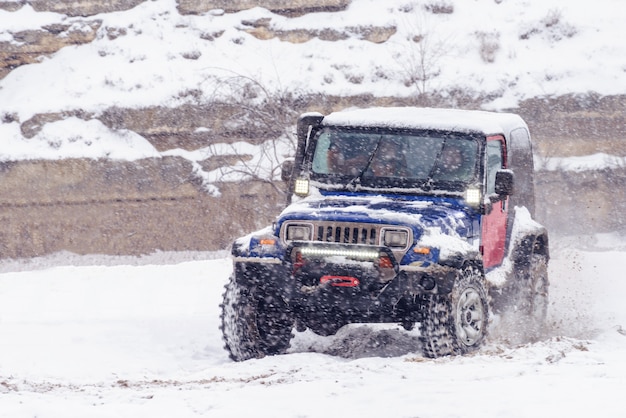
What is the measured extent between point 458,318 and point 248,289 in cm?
179

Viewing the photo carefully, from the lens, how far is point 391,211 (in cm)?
870

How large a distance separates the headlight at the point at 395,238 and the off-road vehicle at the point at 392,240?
0.01m

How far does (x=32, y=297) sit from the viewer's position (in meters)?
13.8

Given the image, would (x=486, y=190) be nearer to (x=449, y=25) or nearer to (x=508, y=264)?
(x=508, y=264)

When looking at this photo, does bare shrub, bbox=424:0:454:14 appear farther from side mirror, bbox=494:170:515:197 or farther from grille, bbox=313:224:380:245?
grille, bbox=313:224:380:245

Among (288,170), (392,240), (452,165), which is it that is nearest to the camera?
(392,240)

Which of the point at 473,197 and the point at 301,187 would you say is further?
the point at 301,187

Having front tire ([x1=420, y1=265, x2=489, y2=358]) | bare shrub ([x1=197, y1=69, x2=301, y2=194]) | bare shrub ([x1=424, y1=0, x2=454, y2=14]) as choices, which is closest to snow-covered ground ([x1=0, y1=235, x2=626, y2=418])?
front tire ([x1=420, y1=265, x2=489, y2=358])

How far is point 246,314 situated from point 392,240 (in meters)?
1.47

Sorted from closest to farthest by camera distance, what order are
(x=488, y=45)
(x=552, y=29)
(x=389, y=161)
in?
(x=389, y=161), (x=488, y=45), (x=552, y=29)

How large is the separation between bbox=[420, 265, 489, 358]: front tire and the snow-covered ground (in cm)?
18

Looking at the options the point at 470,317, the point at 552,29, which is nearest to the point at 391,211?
the point at 470,317

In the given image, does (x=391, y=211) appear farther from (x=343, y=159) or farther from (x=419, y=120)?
(x=419, y=120)

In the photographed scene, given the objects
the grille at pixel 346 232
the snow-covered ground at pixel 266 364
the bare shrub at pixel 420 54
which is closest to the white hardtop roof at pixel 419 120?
the grille at pixel 346 232
